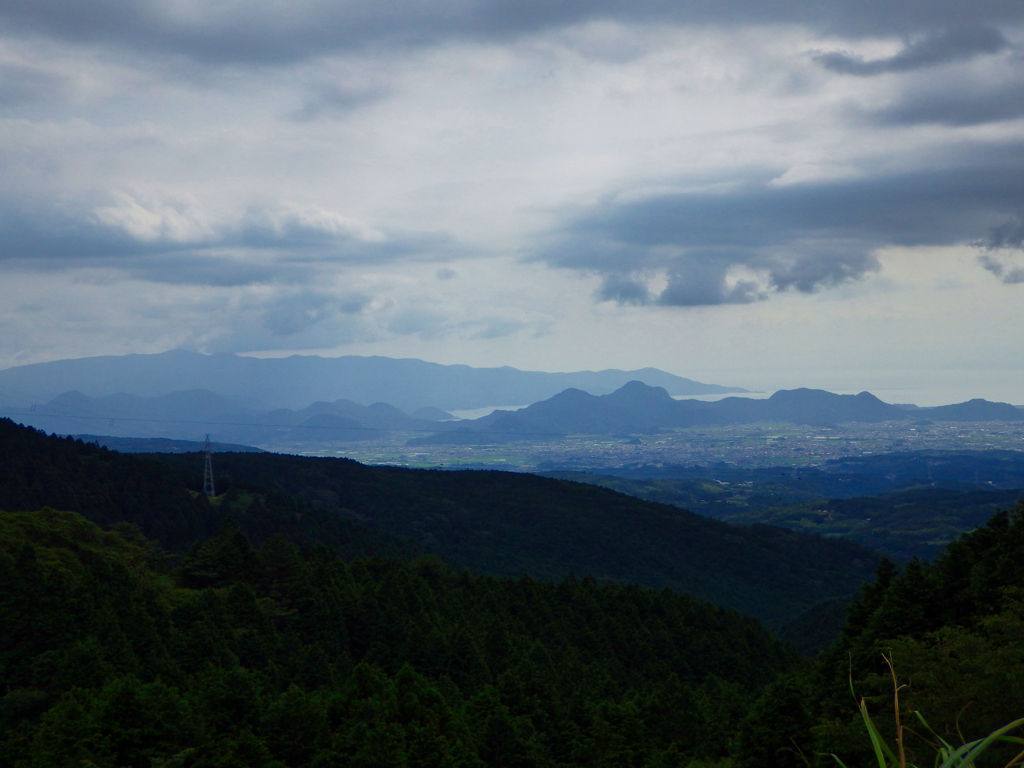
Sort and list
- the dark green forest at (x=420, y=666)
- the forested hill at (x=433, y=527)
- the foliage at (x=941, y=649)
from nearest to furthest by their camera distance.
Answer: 1. the foliage at (x=941, y=649)
2. the dark green forest at (x=420, y=666)
3. the forested hill at (x=433, y=527)

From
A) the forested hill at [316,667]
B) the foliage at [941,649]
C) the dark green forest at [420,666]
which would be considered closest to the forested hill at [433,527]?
the dark green forest at [420,666]

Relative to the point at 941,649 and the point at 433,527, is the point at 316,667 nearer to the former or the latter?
the point at 941,649

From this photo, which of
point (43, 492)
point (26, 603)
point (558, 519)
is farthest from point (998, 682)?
point (558, 519)

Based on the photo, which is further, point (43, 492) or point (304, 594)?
point (43, 492)

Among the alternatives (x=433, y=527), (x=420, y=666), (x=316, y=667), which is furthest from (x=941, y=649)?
(x=433, y=527)

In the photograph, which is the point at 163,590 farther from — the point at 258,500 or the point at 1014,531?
the point at 258,500

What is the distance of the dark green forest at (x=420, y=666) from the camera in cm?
2783

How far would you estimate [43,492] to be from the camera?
10956 centimetres

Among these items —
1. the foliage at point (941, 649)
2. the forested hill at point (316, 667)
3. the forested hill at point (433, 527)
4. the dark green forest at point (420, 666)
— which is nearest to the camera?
the foliage at point (941, 649)

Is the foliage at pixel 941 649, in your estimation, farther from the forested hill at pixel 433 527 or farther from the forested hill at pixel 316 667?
the forested hill at pixel 433 527

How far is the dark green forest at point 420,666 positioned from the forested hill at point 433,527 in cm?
5379

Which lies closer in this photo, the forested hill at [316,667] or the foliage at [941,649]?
Result: the foliage at [941,649]

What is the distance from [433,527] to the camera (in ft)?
571

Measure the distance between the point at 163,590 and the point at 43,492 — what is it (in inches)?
2743
